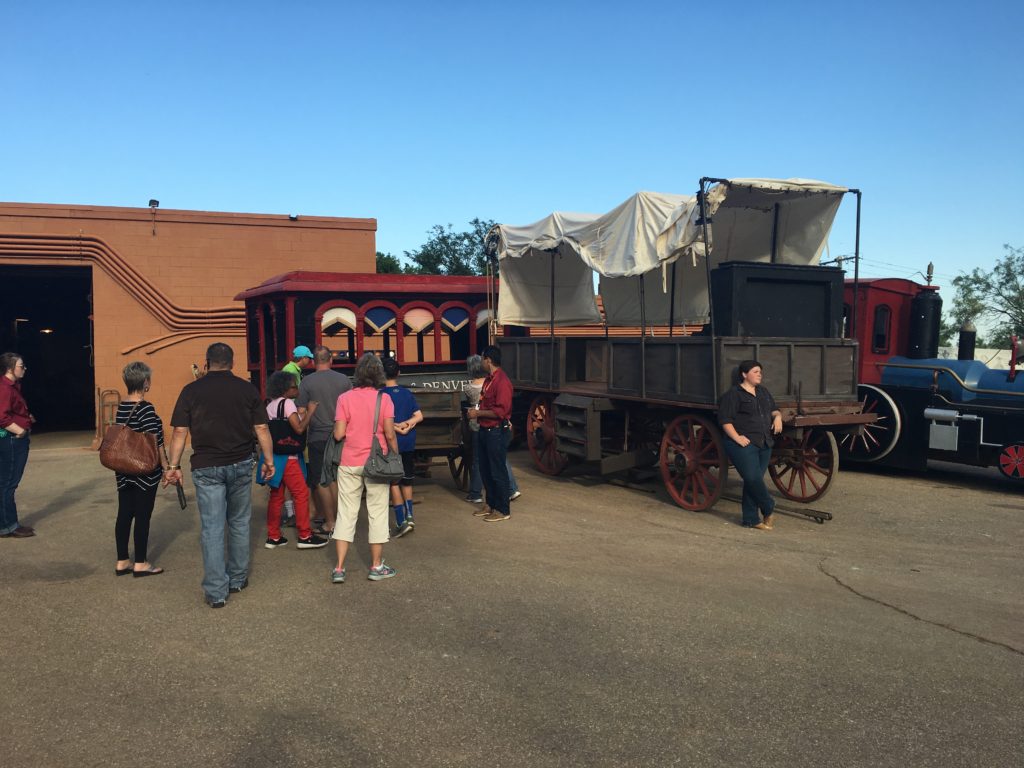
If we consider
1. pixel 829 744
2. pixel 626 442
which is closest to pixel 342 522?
pixel 829 744

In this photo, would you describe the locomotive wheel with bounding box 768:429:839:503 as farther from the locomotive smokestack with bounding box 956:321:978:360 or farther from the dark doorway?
the dark doorway

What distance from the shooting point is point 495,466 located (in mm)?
7641

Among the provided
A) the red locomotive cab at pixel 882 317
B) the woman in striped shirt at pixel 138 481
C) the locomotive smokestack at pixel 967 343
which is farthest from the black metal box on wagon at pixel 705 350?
the woman in striped shirt at pixel 138 481

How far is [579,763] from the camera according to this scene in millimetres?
3123

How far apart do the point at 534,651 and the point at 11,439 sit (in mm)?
5338

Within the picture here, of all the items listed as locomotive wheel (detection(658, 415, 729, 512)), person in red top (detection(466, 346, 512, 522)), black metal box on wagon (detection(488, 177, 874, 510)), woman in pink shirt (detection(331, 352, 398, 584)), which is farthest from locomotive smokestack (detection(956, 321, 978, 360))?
woman in pink shirt (detection(331, 352, 398, 584))

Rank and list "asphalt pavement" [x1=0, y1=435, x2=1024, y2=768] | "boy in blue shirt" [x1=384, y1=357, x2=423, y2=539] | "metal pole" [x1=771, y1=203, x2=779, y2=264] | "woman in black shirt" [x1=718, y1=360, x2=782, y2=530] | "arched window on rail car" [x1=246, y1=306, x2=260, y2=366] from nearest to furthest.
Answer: "asphalt pavement" [x1=0, y1=435, x2=1024, y2=768] < "boy in blue shirt" [x1=384, y1=357, x2=423, y2=539] < "woman in black shirt" [x1=718, y1=360, x2=782, y2=530] < "metal pole" [x1=771, y1=203, x2=779, y2=264] < "arched window on rail car" [x1=246, y1=306, x2=260, y2=366]

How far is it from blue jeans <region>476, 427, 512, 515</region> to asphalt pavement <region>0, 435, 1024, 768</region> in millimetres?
390

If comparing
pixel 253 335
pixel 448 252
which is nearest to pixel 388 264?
pixel 448 252

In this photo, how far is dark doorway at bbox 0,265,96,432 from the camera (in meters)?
21.6

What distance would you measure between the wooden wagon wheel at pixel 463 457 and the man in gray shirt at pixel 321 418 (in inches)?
82.5

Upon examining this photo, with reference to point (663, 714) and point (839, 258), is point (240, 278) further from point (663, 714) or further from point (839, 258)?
point (663, 714)

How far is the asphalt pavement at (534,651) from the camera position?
329 centimetres

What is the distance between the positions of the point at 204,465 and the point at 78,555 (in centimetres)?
233
